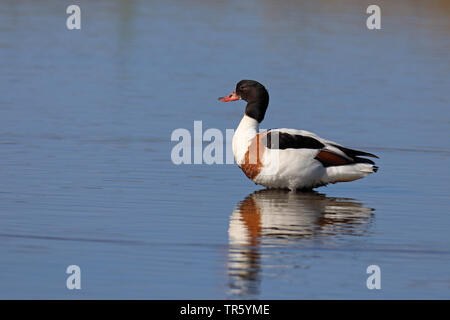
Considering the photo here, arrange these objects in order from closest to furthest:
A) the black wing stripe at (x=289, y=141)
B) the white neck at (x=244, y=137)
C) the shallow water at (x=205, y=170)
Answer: the shallow water at (x=205, y=170), the black wing stripe at (x=289, y=141), the white neck at (x=244, y=137)

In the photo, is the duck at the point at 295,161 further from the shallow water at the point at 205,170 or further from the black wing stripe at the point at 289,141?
the shallow water at the point at 205,170

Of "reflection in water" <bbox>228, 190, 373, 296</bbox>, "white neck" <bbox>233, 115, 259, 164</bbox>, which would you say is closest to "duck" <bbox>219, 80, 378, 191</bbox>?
"white neck" <bbox>233, 115, 259, 164</bbox>

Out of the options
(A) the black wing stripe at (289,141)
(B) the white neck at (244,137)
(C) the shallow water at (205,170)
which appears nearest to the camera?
(C) the shallow water at (205,170)

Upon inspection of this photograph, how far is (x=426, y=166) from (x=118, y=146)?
3909 millimetres

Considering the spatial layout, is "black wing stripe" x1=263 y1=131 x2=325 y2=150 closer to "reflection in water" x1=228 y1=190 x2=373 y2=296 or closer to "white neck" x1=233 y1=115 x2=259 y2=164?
"white neck" x1=233 y1=115 x2=259 y2=164

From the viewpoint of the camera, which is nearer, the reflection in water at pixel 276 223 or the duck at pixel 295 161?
the reflection in water at pixel 276 223

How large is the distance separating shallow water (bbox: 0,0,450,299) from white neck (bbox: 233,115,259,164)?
396 mm

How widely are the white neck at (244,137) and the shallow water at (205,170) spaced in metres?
0.40

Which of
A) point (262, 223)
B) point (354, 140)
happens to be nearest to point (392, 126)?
point (354, 140)

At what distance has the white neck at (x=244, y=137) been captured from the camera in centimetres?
1271

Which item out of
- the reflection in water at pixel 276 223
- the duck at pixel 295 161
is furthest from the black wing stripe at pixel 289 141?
the reflection in water at pixel 276 223

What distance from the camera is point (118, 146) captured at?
47.7 feet

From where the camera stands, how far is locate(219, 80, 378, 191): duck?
40.8ft

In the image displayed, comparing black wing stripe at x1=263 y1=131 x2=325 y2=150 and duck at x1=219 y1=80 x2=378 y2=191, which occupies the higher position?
black wing stripe at x1=263 y1=131 x2=325 y2=150
